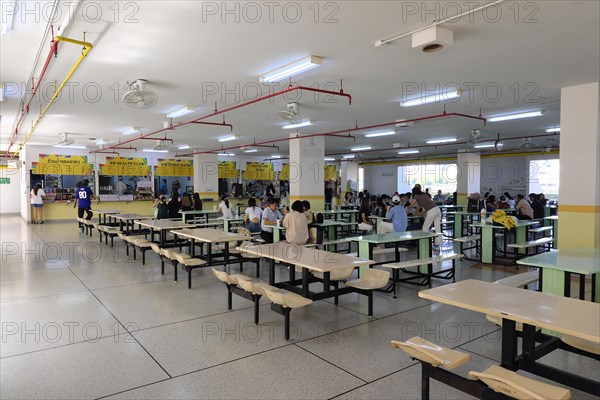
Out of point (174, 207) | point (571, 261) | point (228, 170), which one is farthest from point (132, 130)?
point (571, 261)

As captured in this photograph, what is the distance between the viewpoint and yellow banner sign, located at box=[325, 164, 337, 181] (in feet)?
65.7

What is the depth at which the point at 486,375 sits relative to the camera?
2117 mm

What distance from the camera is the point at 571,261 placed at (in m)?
4.04

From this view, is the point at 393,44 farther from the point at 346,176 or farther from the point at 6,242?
the point at 346,176

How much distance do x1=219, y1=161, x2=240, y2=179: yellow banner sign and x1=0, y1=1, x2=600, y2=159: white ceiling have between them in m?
9.63

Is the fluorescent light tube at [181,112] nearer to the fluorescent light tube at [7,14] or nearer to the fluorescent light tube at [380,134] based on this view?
the fluorescent light tube at [7,14]

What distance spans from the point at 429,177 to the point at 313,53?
1809cm

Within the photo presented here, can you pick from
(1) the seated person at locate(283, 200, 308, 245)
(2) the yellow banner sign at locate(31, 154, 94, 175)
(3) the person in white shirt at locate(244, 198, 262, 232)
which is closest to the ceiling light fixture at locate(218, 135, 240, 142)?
(3) the person in white shirt at locate(244, 198, 262, 232)

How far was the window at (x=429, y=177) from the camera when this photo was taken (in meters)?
21.0

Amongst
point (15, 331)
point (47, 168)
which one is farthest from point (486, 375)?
point (47, 168)

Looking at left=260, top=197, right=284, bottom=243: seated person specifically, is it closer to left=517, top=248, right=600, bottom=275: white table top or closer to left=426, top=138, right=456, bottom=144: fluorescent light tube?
left=517, top=248, right=600, bottom=275: white table top

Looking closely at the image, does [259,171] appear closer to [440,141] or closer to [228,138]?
[228,138]

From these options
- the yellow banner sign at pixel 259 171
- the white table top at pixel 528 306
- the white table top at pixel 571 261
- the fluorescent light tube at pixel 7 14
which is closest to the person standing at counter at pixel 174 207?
the fluorescent light tube at pixel 7 14

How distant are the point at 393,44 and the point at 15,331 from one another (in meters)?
5.09
